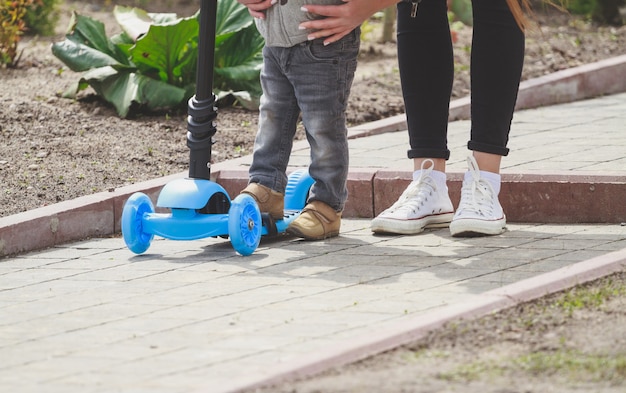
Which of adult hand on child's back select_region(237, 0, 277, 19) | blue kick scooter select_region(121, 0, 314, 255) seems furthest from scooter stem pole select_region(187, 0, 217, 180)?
adult hand on child's back select_region(237, 0, 277, 19)

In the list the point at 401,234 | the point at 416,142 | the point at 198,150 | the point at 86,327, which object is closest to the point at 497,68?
the point at 416,142

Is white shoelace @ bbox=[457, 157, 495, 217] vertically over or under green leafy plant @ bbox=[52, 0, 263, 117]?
under

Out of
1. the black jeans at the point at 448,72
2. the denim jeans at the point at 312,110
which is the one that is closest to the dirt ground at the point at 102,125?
the black jeans at the point at 448,72

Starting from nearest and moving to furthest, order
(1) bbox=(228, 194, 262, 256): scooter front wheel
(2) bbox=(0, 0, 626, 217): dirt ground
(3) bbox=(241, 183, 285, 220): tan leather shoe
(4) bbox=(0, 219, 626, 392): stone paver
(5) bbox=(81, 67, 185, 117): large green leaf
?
(4) bbox=(0, 219, 626, 392): stone paver
(1) bbox=(228, 194, 262, 256): scooter front wheel
(3) bbox=(241, 183, 285, 220): tan leather shoe
(2) bbox=(0, 0, 626, 217): dirt ground
(5) bbox=(81, 67, 185, 117): large green leaf

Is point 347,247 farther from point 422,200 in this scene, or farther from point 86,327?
point 86,327

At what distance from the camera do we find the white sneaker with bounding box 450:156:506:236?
4297 millimetres

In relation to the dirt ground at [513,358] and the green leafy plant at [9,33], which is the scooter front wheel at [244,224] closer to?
the dirt ground at [513,358]

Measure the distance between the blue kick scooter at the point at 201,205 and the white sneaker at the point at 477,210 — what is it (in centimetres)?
72

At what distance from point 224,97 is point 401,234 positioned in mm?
2248

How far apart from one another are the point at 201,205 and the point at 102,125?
215cm

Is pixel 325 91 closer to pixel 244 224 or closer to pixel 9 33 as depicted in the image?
pixel 244 224

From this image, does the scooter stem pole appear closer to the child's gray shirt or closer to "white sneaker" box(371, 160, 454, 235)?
the child's gray shirt

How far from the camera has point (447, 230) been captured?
4.55 meters

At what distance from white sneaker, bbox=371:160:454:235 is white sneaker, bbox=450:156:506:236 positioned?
0.42 ft
